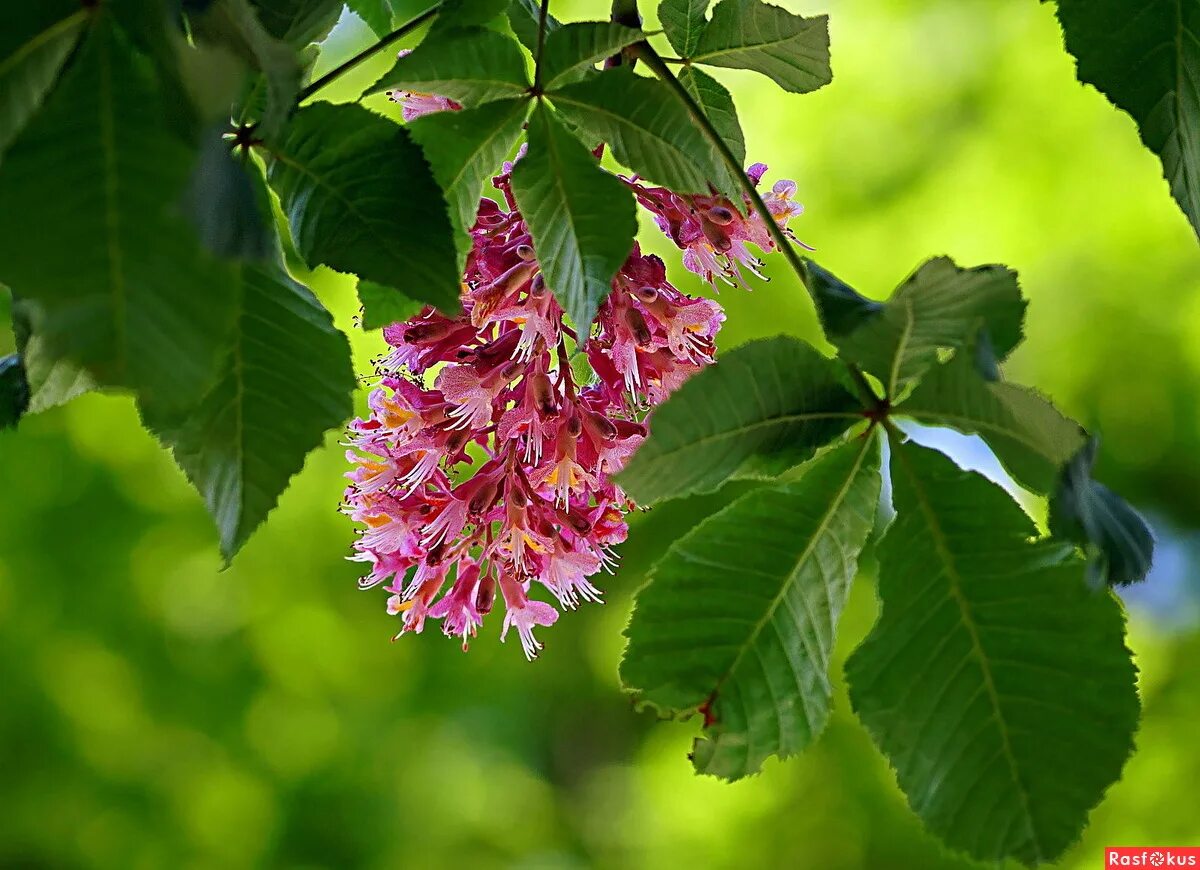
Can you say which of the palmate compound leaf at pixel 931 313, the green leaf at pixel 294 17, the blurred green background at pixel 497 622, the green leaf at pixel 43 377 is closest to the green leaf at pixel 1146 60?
the palmate compound leaf at pixel 931 313

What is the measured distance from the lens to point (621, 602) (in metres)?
3.54

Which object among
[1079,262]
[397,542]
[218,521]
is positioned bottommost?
[218,521]

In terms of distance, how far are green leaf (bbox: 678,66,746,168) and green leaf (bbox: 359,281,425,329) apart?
22cm

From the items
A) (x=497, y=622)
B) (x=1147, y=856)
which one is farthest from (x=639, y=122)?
(x=1147, y=856)

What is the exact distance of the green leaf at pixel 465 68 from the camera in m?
0.56

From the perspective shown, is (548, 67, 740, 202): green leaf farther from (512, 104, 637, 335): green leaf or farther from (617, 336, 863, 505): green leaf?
(617, 336, 863, 505): green leaf

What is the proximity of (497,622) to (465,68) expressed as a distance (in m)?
2.92

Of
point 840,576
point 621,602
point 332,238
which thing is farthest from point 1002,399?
point 621,602

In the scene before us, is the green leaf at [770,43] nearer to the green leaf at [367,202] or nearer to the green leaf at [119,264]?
the green leaf at [367,202]

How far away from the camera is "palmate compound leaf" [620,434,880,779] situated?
1.71 feet

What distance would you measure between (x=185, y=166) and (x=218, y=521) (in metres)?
0.19

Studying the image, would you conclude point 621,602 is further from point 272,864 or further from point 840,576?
point 840,576

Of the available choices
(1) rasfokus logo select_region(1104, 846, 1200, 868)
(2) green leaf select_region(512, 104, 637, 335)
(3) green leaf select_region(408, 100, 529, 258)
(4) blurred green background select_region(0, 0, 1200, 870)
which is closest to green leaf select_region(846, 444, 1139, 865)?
(2) green leaf select_region(512, 104, 637, 335)

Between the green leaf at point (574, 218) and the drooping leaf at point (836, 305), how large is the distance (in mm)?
89
